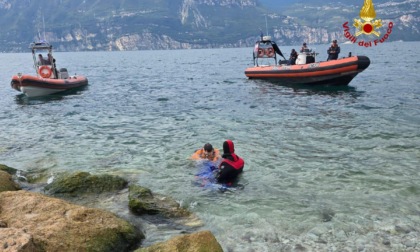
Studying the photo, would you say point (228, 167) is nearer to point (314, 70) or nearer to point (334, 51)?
point (314, 70)

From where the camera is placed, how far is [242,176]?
1061 centimetres

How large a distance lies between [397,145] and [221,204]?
7404mm

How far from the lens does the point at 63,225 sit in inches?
235

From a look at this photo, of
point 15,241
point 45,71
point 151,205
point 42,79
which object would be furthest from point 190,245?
point 45,71

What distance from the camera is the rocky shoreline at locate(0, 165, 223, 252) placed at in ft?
18.2

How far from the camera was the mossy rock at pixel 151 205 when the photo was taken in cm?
816

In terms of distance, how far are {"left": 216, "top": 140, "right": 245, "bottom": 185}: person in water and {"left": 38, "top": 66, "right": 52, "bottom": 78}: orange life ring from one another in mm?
23896

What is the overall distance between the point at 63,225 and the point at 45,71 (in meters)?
26.3

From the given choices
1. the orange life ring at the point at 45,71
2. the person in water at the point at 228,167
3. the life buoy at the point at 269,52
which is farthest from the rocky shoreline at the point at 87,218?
the life buoy at the point at 269,52

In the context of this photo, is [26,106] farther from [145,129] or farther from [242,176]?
[242,176]

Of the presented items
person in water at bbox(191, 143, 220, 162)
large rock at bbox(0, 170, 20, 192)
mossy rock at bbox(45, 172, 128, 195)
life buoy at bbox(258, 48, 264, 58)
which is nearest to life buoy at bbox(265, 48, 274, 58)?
life buoy at bbox(258, 48, 264, 58)

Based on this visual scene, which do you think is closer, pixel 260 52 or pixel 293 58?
pixel 293 58

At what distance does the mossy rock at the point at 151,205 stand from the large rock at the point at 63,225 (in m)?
1.19

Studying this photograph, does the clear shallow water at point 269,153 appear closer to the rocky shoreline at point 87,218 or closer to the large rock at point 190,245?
the rocky shoreline at point 87,218
